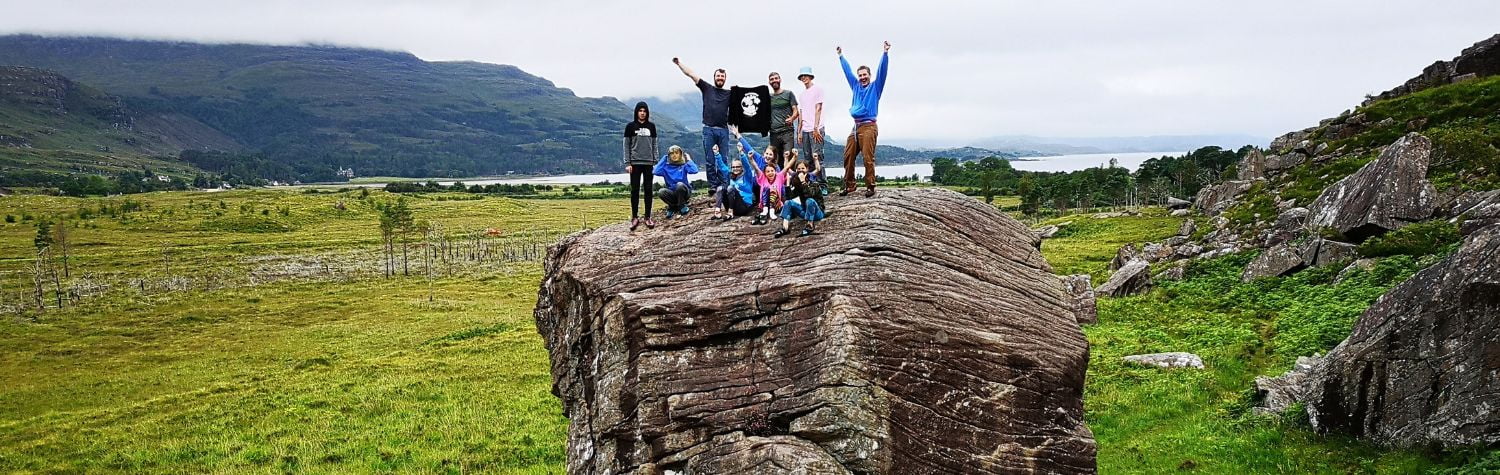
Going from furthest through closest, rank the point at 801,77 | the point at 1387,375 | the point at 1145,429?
the point at 1145,429 → the point at 801,77 → the point at 1387,375

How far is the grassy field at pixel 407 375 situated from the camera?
28.5m

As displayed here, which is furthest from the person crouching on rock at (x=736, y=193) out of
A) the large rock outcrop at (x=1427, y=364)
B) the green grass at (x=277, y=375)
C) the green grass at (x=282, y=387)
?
the large rock outcrop at (x=1427, y=364)

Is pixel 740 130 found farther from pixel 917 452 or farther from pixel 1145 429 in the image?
pixel 1145 429

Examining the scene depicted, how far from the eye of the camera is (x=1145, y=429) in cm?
2828

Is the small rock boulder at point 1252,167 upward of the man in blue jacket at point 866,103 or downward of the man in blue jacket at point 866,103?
downward

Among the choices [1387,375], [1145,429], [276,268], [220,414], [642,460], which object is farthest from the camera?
[276,268]

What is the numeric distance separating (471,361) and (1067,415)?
44.7 m

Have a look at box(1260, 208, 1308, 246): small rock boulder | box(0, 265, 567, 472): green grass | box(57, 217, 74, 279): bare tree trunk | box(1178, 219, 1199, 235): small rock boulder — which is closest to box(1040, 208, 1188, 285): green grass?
box(1178, 219, 1199, 235): small rock boulder

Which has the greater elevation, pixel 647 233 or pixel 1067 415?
pixel 647 233

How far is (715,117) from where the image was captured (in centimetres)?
2416

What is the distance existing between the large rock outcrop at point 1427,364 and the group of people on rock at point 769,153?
534 inches

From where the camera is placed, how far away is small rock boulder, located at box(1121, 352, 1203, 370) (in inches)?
1297

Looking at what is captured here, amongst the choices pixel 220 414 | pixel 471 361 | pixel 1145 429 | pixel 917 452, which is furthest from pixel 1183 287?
pixel 220 414

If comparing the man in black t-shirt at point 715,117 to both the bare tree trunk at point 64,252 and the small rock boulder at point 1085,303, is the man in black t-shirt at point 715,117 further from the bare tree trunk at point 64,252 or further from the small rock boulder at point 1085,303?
the bare tree trunk at point 64,252
